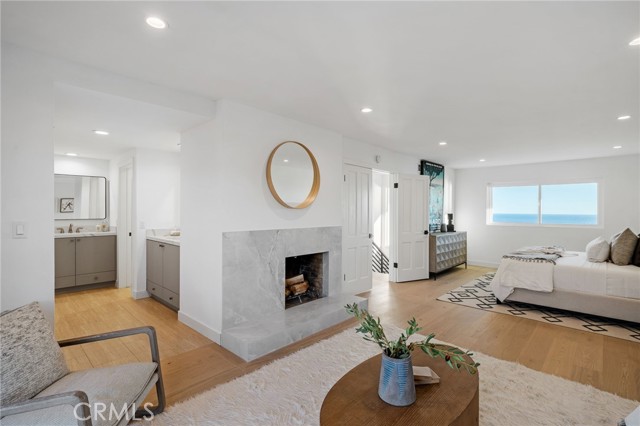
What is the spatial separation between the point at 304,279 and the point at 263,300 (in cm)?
97

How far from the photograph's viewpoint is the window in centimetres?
627

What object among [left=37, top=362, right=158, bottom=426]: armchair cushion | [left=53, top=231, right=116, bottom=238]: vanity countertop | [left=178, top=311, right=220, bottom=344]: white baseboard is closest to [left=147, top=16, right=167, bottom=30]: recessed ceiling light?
[left=37, top=362, right=158, bottom=426]: armchair cushion

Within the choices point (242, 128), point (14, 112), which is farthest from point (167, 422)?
point (242, 128)

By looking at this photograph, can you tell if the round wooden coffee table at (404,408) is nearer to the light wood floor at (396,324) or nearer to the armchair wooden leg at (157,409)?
the armchair wooden leg at (157,409)

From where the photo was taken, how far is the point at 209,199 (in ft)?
10.4

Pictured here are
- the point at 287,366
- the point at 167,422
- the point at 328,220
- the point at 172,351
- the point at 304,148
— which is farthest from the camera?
the point at 328,220

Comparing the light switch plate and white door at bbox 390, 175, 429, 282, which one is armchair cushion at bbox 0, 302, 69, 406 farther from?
white door at bbox 390, 175, 429, 282

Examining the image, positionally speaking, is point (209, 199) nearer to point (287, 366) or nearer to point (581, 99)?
point (287, 366)

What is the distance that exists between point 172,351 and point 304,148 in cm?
258

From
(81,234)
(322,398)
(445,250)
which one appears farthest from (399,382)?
(81,234)

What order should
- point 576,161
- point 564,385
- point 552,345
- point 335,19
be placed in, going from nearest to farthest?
point 335,19 < point 564,385 < point 552,345 < point 576,161

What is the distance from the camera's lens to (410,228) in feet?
19.0

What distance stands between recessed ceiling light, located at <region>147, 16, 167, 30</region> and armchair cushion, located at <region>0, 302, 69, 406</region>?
1.78 metres

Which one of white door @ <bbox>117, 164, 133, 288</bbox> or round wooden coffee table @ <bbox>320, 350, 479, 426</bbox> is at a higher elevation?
white door @ <bbox>117, 164, 133, 288</bbox>
